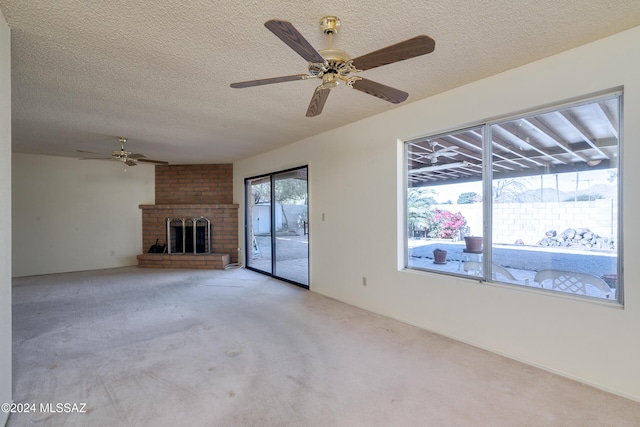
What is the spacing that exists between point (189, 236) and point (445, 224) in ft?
19.3

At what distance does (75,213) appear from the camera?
629 centimetres

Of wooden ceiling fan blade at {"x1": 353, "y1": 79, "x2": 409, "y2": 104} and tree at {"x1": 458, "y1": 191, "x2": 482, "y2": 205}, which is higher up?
wooden ceiling fan blade at {"x1": 353, "y1": 79, "x2": 409, "y2": 104}

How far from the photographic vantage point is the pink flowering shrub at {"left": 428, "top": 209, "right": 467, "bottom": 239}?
123 inches

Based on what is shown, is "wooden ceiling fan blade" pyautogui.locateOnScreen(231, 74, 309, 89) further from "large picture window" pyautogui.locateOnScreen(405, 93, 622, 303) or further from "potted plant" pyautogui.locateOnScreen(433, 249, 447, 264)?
"potted plant" pyautogui.locateOnScreen(433, 249, 447, 264)

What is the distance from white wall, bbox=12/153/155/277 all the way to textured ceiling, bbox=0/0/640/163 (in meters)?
2.85

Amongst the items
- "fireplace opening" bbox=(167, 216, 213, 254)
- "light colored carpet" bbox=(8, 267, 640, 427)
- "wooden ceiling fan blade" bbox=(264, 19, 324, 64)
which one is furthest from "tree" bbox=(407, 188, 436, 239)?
"fireplace opening" bbox=(167, 216, 213, 254)

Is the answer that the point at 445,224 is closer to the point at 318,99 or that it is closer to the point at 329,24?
the point at 318,99

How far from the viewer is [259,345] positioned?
9.29 feet

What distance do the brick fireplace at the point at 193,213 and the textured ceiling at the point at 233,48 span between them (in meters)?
3.45

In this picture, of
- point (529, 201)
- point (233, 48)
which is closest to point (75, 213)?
point (233, 48)

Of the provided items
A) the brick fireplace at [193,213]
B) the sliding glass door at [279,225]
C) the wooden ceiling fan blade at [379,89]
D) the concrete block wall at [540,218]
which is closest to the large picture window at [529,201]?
the concrete block wall at [540,218]

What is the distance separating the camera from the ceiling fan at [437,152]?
10.3 feet

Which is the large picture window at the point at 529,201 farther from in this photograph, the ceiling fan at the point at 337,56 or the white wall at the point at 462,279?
the ceiling fan at the point at 337,56

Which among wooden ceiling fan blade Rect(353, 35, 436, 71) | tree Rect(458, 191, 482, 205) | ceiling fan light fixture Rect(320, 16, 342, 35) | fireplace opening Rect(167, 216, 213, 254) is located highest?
ceiling fan light fixture Rect(320, 16, 342, 35)
